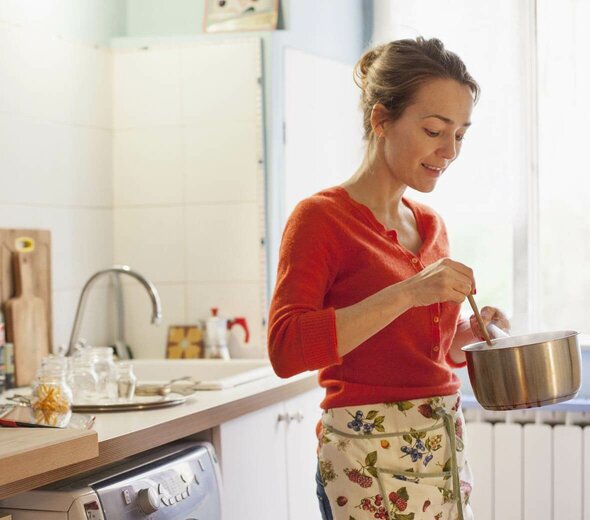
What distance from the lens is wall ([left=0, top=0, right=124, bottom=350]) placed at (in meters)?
2.53

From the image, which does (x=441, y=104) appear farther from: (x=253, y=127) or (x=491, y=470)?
(x=491, y=470)

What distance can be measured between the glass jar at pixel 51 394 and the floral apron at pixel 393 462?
1.61 feet

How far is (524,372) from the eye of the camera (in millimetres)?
1497

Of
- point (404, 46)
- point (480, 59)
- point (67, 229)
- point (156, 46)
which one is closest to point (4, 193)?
point (67, 229)

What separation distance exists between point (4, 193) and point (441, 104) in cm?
134

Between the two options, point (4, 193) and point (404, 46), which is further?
point (4, 193)

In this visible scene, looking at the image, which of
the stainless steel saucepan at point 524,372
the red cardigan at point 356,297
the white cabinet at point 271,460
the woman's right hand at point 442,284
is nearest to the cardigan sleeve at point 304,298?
the red cardigan at point 356,297

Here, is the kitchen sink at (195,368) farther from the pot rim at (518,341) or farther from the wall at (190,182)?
the pot rim at (518,341)

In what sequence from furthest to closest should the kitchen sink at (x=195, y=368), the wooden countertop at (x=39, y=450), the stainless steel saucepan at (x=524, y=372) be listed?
the kitchen sink at (x=195, y=368) → the stainless steel saucepan at (x=524, y=372) → the wooden countertop at (x=39, y=450)

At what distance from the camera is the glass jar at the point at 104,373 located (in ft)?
7.02

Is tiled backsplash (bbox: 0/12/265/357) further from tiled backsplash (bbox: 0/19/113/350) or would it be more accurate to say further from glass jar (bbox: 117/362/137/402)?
glass jar (bbox: 117/362/137/402)

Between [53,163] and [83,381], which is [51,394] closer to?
[83,381]

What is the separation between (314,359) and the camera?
56.1 inches

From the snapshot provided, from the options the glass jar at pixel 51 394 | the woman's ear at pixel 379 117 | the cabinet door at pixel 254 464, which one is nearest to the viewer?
the woman's ear at pixel 379 117
